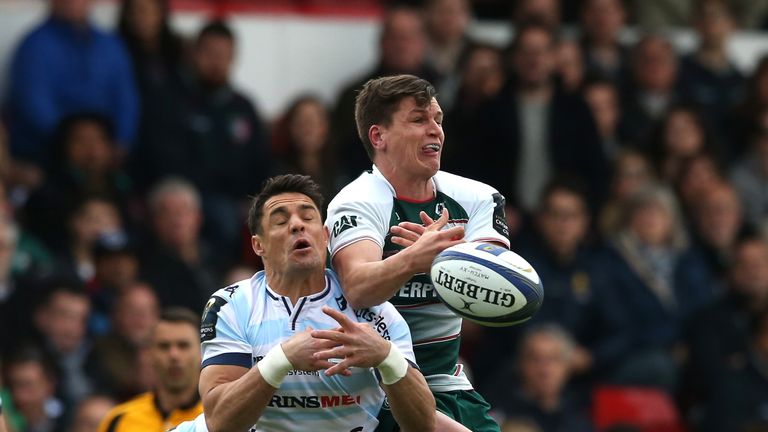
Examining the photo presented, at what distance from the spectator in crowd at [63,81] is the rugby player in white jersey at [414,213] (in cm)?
517

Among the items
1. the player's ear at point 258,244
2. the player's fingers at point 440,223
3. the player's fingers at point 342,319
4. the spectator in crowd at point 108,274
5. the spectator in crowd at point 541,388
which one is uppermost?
the player's fingers at point 440,223

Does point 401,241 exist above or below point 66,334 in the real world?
above

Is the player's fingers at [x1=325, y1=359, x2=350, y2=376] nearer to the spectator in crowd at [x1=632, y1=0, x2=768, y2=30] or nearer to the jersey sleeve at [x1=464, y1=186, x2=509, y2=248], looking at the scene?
the jersey sleeve at [x1=464, y1=186, x2=509, y2=248]

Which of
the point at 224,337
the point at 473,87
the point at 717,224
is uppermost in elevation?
the point at 224,337

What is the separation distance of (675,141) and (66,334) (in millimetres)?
5927

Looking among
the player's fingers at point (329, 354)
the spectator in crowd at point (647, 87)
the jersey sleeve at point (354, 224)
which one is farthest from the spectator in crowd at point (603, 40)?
the player's fingers at point (329, 354)

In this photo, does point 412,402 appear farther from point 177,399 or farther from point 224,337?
point 177,399

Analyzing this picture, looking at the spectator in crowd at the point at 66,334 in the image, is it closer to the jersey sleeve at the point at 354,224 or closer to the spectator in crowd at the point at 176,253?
the spectator in crowd at the point at 176,253

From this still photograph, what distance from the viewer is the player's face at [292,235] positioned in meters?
7.24

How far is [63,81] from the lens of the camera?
12.5 metres

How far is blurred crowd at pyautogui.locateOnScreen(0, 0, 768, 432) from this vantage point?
38.2 ft

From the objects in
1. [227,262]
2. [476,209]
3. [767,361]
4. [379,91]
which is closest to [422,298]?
[476,209]

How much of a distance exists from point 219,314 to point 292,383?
454mm

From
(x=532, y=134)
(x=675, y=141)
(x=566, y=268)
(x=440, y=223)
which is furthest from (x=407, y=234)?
(x=675, y=141)
